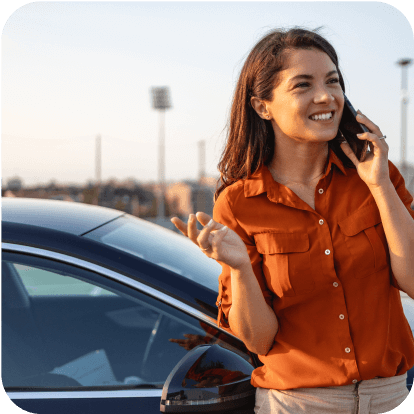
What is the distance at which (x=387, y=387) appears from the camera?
1.48m

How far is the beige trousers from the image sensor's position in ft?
4.75

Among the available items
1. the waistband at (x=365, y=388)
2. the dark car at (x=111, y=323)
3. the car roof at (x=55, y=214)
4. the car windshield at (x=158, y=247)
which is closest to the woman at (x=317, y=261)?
the waistband at (x=365, y=388)

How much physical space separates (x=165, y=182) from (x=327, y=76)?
773 inches

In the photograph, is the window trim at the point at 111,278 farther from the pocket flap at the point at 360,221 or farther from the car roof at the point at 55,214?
the pocket flap at the point at 360,221

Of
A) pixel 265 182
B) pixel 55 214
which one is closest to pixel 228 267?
pixel 265 182

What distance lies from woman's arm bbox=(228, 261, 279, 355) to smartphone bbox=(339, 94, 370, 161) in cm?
61

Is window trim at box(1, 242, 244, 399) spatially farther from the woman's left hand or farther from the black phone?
the black phone

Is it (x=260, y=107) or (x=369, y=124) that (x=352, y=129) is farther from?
(x=260, y=107)

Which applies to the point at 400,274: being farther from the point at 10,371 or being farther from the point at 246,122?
the point at 10,371

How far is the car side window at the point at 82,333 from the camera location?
166 cm

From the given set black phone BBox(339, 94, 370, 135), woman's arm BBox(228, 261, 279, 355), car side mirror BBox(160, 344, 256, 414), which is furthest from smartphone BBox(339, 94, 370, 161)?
car side mirror BBox(160, 344, 256, 414)

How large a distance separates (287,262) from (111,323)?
134 cm

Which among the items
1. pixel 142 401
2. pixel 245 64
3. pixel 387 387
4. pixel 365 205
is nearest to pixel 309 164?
pixel 365 205

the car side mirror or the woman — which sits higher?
the woman
